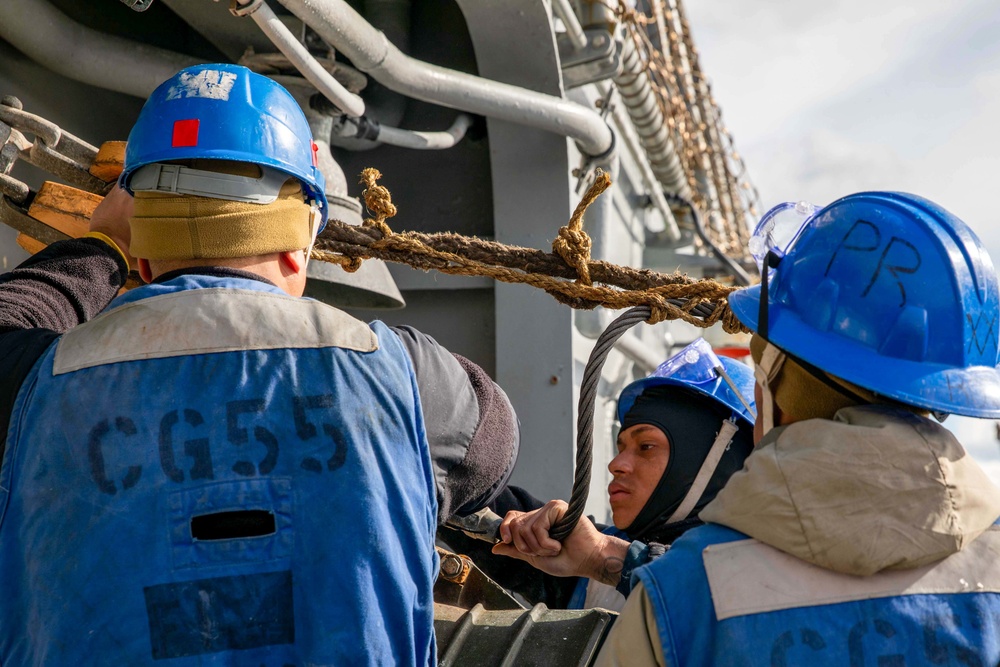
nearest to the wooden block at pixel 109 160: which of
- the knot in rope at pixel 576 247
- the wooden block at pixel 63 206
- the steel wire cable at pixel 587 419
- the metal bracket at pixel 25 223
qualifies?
the wooden block at pixel 63 206

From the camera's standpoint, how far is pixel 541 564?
234 centimetres

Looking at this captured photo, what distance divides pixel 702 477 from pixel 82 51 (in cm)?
244

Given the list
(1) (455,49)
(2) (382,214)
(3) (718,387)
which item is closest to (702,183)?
(1) (455,49)

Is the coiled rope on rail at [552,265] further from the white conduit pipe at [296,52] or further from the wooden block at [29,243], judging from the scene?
the wooden block at [29,243]

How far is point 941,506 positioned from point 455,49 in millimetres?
3099

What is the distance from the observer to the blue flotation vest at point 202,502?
136 cm

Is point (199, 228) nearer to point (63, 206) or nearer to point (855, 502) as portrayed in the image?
point (63, 206)

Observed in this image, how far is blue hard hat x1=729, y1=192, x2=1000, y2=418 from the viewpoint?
1.48m

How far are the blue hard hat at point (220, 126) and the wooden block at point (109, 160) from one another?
41 centimetres

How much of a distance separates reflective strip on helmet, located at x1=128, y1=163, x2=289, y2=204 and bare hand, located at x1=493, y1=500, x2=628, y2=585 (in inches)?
41.4

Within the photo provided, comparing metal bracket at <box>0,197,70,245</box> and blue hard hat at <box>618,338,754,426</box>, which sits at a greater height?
metal bracket at <box>0,197,70,245</box>

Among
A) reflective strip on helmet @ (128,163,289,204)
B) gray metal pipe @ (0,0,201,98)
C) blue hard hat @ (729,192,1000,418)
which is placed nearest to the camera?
blue hard hat @ (729,192,1000,418)

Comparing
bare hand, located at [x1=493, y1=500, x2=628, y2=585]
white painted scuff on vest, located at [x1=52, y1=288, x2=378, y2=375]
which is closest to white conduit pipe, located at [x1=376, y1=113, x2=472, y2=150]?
bare hand, located at [x1=493, y1=500, x2=628, y2=585]

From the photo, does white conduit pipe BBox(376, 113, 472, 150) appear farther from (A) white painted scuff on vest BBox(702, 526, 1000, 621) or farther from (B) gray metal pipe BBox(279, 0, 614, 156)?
(A) white painted scuff on vest BBox(702, 526, 1000, 621)
